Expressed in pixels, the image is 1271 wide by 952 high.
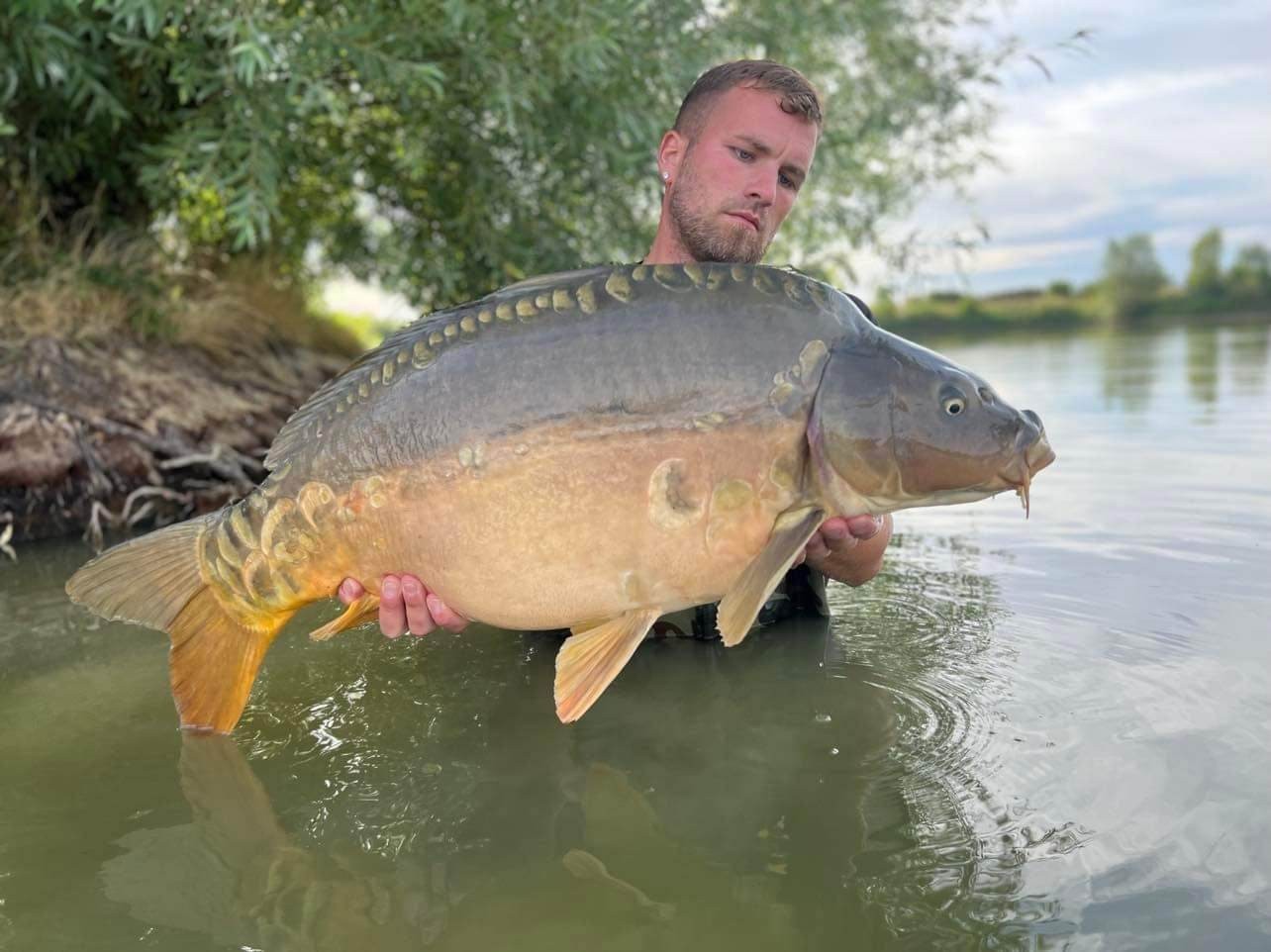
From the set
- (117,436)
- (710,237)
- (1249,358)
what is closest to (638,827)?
(710,237)

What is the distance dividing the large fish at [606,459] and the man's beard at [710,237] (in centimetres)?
114

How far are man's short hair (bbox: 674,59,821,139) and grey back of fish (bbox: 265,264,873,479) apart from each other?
4.17 feet

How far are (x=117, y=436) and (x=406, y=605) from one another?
127 inches

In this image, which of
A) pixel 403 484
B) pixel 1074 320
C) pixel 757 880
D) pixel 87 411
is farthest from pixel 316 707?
pixel 1074 320

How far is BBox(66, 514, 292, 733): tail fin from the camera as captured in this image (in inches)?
89.6

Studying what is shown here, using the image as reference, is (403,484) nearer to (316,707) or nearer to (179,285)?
(316,707)

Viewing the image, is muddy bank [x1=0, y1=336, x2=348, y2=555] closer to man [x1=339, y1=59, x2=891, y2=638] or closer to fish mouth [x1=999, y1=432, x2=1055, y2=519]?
man [x1=339, y1=59, x2=891, y2=638]

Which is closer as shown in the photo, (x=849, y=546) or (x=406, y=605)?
(x=406, y=605)

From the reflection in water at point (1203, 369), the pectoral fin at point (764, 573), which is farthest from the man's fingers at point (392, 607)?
the reflection in water at point (1203, 369)

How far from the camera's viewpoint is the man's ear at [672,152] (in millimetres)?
3428

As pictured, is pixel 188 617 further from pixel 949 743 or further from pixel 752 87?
pixel 752 87

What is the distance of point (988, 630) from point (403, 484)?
165cm

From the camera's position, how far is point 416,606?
7.60ft

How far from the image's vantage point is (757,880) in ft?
5.83
